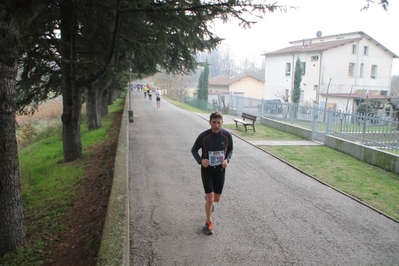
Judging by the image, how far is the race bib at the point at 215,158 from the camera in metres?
4.75

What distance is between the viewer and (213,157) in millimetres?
4758

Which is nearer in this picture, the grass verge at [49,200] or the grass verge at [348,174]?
the grass verge at [49,200]

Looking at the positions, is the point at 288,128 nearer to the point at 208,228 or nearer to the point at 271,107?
the point at 271,107

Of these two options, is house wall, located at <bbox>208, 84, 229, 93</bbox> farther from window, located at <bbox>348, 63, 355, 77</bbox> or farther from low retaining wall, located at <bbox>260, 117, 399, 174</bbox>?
low retaining wall, located at <bbox>260, 117, 399, 174</bbox>

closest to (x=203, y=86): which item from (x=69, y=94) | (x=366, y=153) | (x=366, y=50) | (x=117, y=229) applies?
(x=366, y=50)

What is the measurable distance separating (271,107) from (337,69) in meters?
23.7

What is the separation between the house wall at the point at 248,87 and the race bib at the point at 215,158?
49080 millimetres

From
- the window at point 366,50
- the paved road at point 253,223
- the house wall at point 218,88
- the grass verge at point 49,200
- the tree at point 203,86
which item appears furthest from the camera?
the house wall at point 218,88

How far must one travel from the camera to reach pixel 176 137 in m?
13.0

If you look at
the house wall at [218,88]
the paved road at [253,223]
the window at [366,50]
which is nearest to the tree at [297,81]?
the window at [366,50]

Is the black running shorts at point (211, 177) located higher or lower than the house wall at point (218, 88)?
lower

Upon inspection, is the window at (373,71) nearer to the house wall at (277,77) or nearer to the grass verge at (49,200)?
the house wall at (277,77)

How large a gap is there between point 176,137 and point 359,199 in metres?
7.64

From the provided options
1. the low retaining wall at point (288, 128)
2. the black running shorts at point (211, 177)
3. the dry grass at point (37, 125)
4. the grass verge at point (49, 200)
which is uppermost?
the black running shorts at point (211, 177)
